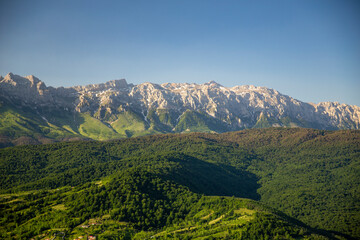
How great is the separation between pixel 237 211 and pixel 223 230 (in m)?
33.1

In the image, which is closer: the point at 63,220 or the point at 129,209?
the point at 63,220

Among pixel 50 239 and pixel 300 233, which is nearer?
pixel 50 239

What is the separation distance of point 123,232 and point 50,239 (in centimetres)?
3816

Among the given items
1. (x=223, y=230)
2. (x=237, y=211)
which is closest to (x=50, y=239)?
(x=223, y=230)

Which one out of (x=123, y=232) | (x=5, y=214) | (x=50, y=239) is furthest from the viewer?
(x=5, y=214)

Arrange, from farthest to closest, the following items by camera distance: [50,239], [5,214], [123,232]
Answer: [5,214] → [123,232] → [50,239]

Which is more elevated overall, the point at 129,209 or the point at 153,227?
the point at 129,209

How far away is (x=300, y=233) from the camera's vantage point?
165 metres

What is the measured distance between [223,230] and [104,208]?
79486 mm

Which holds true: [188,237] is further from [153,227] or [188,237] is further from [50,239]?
[50,239]

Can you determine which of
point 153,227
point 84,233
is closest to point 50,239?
point 84,233

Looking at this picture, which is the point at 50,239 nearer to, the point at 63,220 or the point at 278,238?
the point at 63,220

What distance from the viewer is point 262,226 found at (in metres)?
160

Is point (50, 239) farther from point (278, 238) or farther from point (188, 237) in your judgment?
point (278, 238)
